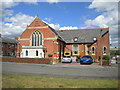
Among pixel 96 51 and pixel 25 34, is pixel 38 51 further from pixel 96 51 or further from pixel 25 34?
pixel 96 51

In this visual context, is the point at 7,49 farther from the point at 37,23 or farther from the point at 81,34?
the point at 81,34

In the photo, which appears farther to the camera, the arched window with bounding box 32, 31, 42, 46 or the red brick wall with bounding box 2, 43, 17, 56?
the red brick wall with bounding box 2, 43, 17, 56

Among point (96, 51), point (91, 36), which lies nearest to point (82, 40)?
point (91, 36)

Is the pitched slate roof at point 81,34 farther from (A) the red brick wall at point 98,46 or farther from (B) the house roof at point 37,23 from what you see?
(B) the house roof at point 37,23

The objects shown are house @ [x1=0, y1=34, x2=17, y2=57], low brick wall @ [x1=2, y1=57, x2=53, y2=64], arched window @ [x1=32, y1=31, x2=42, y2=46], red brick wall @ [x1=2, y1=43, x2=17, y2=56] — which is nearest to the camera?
low brick wall @ [x1=2, y1=57, x2=53, y2=64]

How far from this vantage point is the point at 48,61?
2566 cm

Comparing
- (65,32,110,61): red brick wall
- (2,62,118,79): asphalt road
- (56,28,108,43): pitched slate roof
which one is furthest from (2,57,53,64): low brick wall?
(56,28,108,43): pitched slate roof

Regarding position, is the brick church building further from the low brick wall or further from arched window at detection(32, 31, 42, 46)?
the low brick wall

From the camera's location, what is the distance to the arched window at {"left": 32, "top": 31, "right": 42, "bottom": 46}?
34.6 m

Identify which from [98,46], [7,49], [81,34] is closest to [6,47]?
[7,49]

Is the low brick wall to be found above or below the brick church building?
below

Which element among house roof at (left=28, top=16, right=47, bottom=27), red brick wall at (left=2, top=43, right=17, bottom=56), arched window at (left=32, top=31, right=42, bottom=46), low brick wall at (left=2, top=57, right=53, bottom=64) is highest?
house roof at (left=28, top=16, right=47, bottom=27)

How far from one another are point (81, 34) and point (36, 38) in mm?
14672

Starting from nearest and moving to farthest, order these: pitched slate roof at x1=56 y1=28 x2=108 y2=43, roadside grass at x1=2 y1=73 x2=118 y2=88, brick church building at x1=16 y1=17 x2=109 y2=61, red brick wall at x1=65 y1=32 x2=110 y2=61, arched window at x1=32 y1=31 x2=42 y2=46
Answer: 1. roadside grass at x1=2 y1=73 x2=118 y2=88
2. brick church building at x1=16 y1=17 x2=109 y2=61
3. arched window at x1=32 y1=31 x2=42 y2=46
4. red brick wall at x1=65 y1=32 x2=110 y2=61
5. pitched slate roof at x1=56 y1=28 x2=108 y2=43
